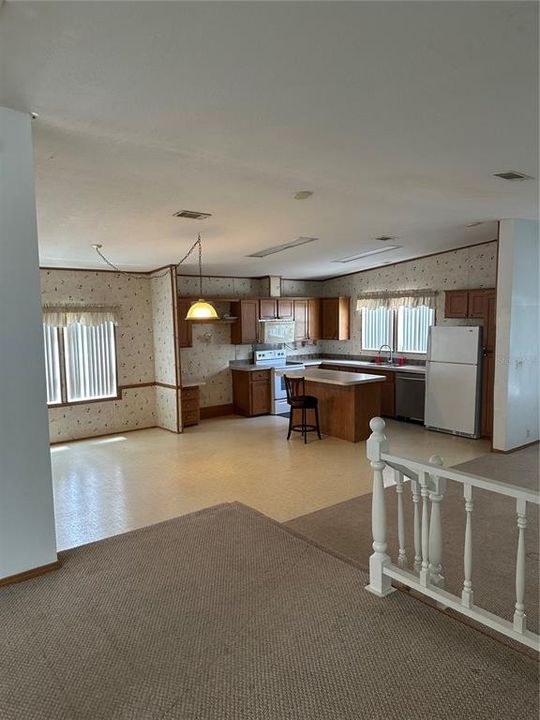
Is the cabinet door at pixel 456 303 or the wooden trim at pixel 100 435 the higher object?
the cabinet door at pixel 456 303

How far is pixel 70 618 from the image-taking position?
2324 millimetres

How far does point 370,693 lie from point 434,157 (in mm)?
3101

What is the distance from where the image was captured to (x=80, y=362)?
6949mm

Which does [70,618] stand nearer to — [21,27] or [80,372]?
[21,27]

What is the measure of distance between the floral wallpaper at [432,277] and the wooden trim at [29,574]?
6.43 metres

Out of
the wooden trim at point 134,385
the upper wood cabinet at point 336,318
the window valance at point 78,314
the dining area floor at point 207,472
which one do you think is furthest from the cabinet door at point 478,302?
the window valance at point 78,314

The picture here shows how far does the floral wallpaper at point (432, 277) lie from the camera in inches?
273

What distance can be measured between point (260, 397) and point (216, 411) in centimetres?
87

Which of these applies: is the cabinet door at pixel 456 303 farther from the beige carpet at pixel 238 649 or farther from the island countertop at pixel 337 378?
the beige carpet at pixel 238 649

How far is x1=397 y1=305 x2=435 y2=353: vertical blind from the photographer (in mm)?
7832

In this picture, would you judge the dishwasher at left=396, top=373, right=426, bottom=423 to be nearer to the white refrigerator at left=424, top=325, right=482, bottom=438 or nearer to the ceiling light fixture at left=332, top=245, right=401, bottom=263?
the white refrigerator at left=424, top=325, right=482, bottom=438

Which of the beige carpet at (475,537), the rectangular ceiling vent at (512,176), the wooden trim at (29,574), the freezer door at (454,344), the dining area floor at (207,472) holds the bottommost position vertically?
the dining area floor at (207,472)

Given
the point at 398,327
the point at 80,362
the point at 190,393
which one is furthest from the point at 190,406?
the point at 398,327

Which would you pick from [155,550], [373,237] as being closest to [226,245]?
[373,237]
